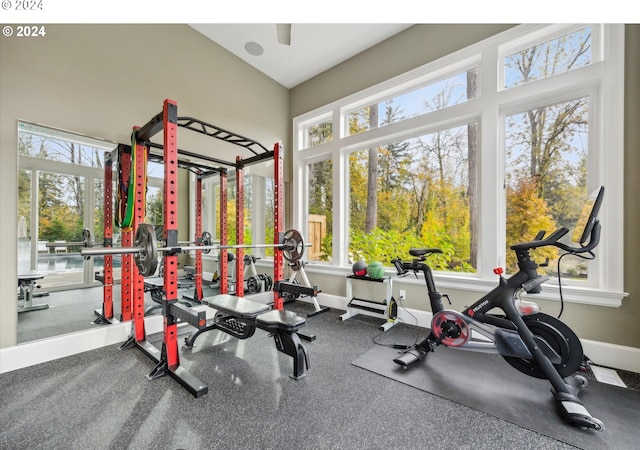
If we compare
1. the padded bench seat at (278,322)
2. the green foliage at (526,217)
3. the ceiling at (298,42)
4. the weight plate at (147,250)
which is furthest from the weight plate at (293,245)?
the ceiling at (298,42)

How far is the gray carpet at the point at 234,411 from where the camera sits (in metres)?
1.41

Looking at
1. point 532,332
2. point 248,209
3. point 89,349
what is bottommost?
point 89,349

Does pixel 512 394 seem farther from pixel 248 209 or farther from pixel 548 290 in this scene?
pixel 248 209

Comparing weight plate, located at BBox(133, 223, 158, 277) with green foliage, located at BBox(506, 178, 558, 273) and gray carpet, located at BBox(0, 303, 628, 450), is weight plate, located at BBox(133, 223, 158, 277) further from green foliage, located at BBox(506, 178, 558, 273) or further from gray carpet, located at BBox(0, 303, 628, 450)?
green foliage, located at BBox(506, 178, 558, 273)

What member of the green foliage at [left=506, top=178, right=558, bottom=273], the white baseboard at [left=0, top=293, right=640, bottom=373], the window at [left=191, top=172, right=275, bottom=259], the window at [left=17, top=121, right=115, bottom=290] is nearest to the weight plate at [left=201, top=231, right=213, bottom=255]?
the window at [left=191, top=172, right=275, bottom=259]

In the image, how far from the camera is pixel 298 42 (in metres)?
3.61

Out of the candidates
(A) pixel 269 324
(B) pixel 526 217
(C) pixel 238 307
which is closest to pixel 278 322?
(A) pixel 269 324

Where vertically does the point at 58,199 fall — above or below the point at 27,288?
above

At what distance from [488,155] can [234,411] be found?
3.23 metres

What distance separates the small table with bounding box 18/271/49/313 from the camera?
7.30ft

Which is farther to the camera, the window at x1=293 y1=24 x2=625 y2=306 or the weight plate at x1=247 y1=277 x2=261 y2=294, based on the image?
the weight plate at x1=247 y1=277 x2=261 y2=294

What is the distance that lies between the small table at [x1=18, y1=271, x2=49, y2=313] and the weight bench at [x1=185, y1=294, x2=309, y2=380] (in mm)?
1511

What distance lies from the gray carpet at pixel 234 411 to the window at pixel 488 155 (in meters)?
1.61

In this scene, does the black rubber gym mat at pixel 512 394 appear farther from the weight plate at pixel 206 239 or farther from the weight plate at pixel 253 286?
the weight plate at pixel 206 239
